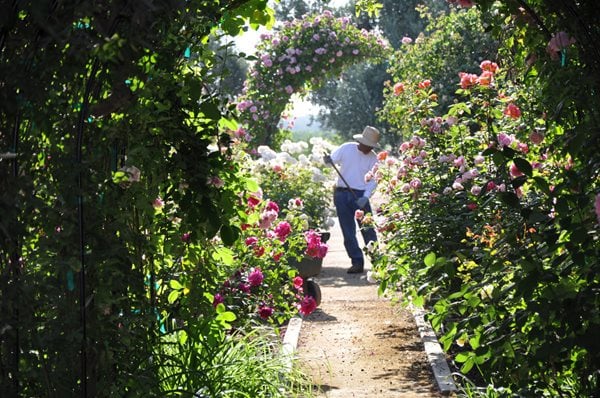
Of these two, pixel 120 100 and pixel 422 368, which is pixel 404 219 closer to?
pixel 422 368

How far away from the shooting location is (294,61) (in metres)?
15.8

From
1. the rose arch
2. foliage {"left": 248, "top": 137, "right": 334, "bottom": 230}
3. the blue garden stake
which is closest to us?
the blue garden stake

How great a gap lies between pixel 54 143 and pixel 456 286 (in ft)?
14.6

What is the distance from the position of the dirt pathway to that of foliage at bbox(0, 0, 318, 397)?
1.64 m

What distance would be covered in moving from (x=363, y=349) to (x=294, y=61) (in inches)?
333

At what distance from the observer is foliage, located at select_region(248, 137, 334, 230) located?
13.0 metres

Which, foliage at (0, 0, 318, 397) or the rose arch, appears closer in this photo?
foliage at (0, 0, 318, 397)

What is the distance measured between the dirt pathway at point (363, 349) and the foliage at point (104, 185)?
164 centimetres

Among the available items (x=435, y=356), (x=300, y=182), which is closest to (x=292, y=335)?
(x=435, y=356)

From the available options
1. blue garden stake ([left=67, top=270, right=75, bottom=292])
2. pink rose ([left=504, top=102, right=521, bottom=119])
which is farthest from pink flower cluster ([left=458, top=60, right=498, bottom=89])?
blue garden stake ([left=67, top=270, right=75, bottom=292])

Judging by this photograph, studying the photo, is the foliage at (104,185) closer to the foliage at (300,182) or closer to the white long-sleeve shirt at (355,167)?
the white long-sleeve shirt at (355,167)

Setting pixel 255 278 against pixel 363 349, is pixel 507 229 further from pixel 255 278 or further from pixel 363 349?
pixel 363 349

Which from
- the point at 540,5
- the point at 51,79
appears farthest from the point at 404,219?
the point at 51,79

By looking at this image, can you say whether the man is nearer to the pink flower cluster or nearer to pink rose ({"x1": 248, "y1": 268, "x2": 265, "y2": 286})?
the pink flower cluster
